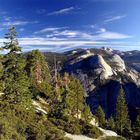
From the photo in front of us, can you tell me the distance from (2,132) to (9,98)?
1883 cm

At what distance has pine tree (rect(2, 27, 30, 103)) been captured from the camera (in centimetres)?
5322

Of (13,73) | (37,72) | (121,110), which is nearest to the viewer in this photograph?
(13,73)

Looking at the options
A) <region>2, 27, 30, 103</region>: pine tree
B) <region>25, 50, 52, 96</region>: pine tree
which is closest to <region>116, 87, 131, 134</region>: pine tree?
<region>25, 50, 52, 96</region>: pine tree

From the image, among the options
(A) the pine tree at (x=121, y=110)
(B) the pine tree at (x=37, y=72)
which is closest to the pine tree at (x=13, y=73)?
(B) the pine tree at (x=37, y=72)

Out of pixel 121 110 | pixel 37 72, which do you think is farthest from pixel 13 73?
pixel 121 110

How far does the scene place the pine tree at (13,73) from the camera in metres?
53.2

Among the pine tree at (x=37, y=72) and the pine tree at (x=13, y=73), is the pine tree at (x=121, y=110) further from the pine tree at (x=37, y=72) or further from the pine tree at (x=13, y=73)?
the pine tree at (x=13, y=73)

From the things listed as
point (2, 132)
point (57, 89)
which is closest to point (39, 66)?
point (57, 89)

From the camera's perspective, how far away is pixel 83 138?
162ft

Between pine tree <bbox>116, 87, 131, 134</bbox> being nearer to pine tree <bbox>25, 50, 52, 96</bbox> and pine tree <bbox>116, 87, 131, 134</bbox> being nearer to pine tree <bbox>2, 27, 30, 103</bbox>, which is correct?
pine tree <bbox>25, 50, 52, 96</bbox>

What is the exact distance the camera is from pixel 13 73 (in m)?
54.1

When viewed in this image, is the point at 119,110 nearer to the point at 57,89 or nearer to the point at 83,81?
the point at 57,89

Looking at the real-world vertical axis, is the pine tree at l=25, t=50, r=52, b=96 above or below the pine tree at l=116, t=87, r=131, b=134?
above

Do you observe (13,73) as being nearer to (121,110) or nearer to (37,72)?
(37,72)
